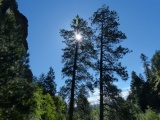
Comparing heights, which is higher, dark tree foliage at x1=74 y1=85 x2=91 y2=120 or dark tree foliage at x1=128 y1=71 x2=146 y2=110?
dark tree foliage at x1=128 y1=71 x2=146 y2=110

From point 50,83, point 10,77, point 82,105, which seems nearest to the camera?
→ point 10,77

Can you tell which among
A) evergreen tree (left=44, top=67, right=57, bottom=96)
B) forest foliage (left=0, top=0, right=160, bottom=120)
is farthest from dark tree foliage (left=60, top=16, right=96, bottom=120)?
evergreen tree (left=44, top=67, right=57, bottom=96)

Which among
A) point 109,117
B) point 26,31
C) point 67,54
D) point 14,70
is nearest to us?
point 109,117

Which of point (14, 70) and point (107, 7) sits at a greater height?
point (107, 7)

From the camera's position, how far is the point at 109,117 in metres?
21.0

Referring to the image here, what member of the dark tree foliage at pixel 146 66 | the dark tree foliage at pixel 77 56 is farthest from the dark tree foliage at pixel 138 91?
the dark tree foliage at pixel 77 56

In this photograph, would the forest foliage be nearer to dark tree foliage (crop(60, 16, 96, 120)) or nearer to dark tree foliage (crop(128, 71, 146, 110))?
dark tree foliage (crop(60, 16, 96, 120))

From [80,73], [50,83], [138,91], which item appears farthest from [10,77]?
[138,91]

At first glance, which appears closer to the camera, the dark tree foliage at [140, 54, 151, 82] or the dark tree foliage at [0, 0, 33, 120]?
the dark tree foliage at [0, 0, 33, 120]

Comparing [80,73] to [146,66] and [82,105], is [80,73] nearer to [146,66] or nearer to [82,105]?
[82,105]

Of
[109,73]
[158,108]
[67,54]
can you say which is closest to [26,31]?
[67,54]

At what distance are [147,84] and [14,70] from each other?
61.8 metres

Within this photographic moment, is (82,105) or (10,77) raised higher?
A: (10,77)

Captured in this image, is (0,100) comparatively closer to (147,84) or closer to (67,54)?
(67,54)
